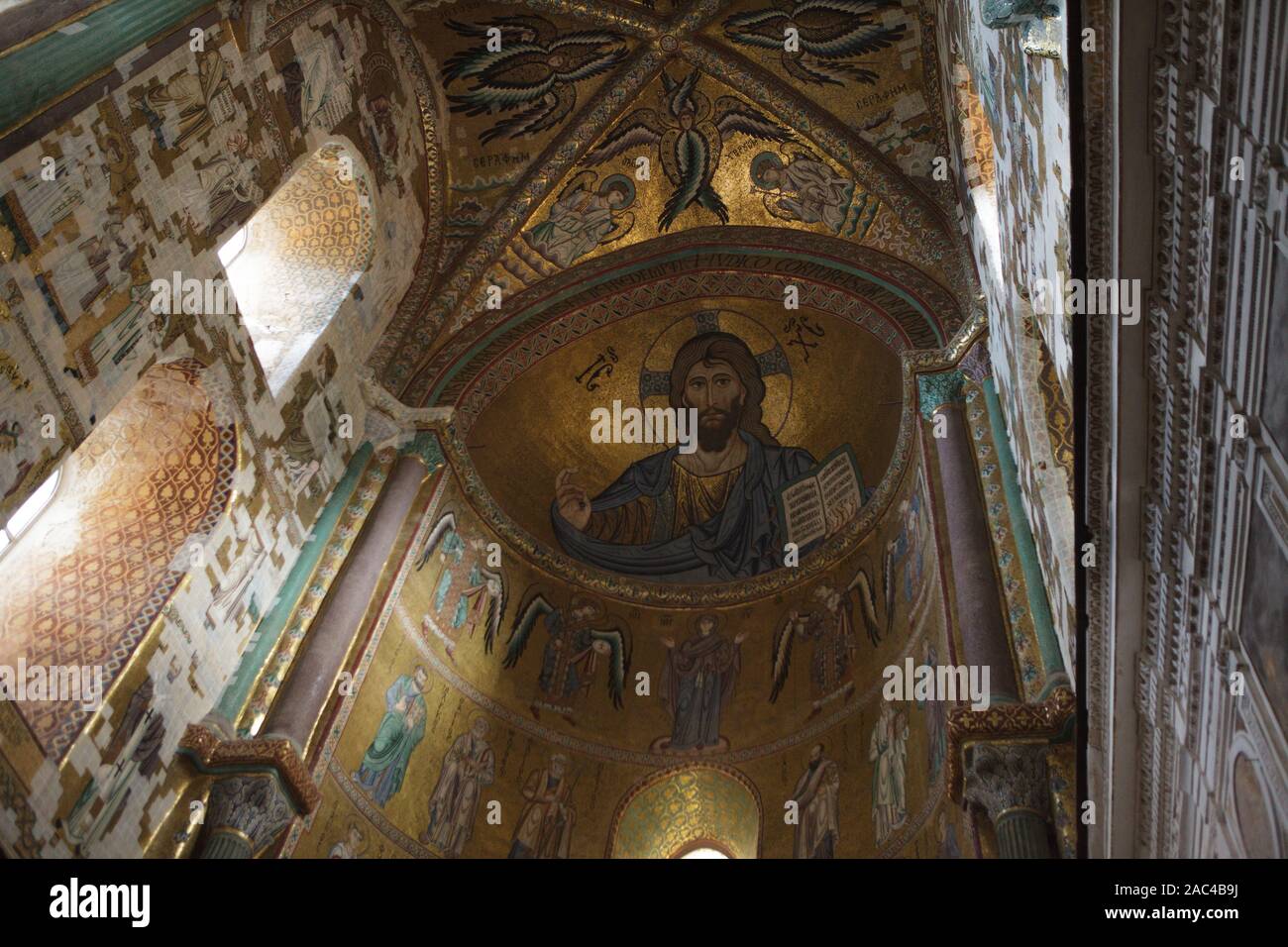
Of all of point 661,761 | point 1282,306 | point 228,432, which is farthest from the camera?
point 661,761

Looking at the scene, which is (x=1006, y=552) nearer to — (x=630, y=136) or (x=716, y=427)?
(x=716, y=427)

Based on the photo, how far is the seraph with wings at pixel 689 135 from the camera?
13.9m

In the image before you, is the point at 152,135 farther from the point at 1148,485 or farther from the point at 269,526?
the point at 1148,485

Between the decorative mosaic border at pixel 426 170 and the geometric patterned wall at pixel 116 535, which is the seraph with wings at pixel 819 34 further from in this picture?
the geometric patterned wall at pixel 116 535

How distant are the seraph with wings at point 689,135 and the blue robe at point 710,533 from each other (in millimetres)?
2848

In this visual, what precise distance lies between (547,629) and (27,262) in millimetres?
6841

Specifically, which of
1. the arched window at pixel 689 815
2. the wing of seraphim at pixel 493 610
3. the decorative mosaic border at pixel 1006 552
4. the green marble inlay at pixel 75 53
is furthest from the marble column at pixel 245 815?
the decorative mosaic border at pixel 1006 552

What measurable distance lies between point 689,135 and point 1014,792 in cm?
901

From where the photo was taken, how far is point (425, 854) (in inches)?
420

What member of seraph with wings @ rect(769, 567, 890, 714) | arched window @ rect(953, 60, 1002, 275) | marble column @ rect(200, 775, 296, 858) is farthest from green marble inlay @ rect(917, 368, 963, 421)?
marble column @ rect(200, 775, 296, 858)

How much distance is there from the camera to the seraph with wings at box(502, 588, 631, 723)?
1277 centimetres

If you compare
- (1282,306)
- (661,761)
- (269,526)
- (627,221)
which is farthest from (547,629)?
(1282,306)
